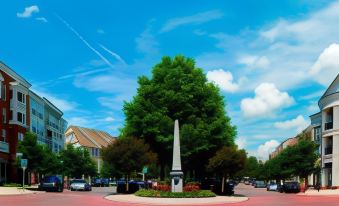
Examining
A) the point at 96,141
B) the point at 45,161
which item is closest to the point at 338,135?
the point at 45,161

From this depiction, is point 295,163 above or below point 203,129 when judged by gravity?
below

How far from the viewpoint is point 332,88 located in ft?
218

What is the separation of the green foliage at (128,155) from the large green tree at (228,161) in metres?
5.19

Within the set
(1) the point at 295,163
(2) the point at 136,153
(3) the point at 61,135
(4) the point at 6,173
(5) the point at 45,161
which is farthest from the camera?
(3) the point at 61,135

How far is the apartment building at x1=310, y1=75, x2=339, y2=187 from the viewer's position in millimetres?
64312

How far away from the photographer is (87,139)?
440 ft

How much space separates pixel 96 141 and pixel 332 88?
82.3 meters

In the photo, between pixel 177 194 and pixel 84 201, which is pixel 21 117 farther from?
pixel 84 201

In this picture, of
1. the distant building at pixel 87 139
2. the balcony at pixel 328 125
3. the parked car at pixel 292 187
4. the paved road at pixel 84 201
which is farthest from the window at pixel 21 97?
the distant building at pixel 87 139

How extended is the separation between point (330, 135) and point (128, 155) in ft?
101

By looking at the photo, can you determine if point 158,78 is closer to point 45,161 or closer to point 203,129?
point 203,129

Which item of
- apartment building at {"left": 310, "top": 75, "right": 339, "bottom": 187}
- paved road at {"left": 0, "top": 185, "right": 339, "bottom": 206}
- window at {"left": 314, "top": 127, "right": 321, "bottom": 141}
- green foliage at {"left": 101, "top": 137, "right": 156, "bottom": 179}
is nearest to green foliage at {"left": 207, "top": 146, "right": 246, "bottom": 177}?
paved road at {"left": 0, "top": 185, "right": 339, "bottom": 206}

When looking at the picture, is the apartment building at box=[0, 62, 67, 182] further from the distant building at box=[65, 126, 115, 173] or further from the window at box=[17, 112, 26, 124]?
the distant building at box=[65, 126, 115, 173]

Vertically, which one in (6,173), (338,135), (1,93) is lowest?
(6,173)
